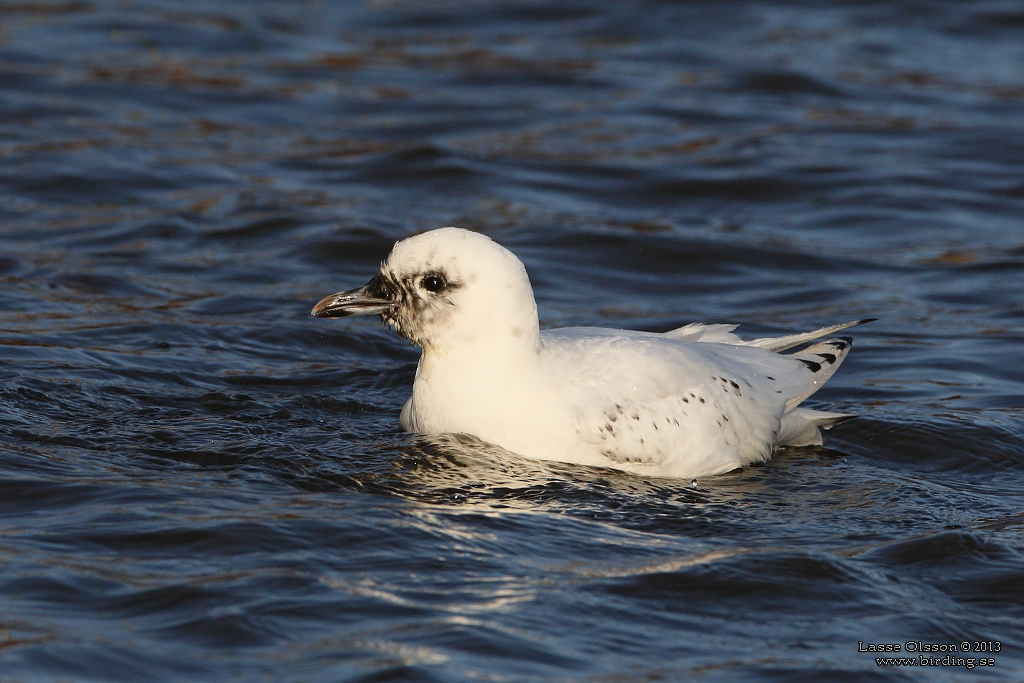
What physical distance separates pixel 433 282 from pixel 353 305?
16.2 inches

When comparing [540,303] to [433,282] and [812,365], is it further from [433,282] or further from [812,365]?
[433,282]

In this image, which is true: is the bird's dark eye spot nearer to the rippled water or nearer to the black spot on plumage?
the rippled water

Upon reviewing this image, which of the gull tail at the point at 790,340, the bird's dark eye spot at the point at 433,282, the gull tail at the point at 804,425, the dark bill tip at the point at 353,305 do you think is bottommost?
the gull tail at the point at 804,425

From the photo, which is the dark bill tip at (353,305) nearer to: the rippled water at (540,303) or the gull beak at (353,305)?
the gull beak at (353,305)

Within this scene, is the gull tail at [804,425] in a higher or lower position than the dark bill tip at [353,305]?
lower

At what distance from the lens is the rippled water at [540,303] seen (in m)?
4.46

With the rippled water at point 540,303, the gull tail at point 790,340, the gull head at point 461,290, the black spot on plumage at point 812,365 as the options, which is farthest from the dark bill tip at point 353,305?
the black spot on plumage at point 812,365

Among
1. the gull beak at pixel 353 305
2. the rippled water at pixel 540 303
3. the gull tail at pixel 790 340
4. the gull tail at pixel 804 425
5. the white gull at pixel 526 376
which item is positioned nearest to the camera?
the rippled water at pixel 540 303

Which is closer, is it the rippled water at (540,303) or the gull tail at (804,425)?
the rippled water at (540,303)

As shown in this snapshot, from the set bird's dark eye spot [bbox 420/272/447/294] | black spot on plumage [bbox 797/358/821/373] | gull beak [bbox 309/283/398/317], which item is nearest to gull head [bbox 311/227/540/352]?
bird's dark eye spot [bbox 420/272/447/294]

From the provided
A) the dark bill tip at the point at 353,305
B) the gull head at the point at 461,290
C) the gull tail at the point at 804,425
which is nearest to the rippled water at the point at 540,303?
the gull tail at the point at 804,425

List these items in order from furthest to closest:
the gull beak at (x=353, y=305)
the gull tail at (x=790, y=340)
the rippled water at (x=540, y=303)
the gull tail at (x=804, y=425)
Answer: the gull tail at (x=790, y=340), the gull tail at (x=804, y=425), the gull beak at (x=353, y=305), the rippled water at (x=540, y=303)

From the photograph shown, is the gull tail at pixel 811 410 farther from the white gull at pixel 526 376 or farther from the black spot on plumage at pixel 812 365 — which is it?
the white gull at pixel 526 376

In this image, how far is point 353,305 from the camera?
233 inches
